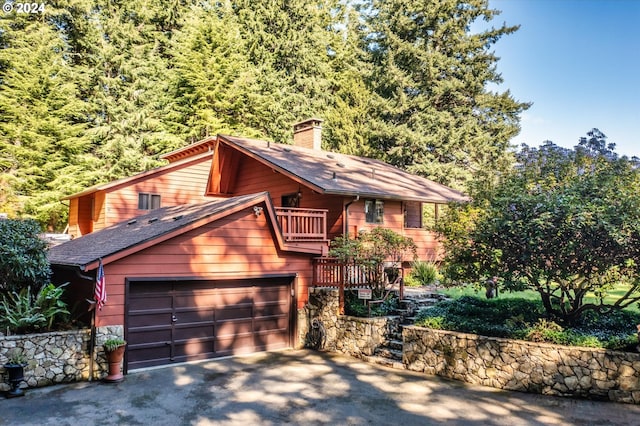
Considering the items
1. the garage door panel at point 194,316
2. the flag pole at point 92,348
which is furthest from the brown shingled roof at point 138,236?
the garage door panel at point 194,316

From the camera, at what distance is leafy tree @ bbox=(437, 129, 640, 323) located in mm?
8875

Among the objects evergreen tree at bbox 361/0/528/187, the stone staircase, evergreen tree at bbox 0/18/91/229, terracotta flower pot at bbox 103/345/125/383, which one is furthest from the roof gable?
evergreen tree at bbox 361/0/528/187

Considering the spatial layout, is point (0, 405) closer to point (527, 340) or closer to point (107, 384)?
point (107, 384)

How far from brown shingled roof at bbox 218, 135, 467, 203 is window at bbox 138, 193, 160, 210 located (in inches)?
180

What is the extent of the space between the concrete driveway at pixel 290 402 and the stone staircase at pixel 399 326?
31.0 inches

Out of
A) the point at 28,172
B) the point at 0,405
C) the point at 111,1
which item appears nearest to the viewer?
the point at 0,405

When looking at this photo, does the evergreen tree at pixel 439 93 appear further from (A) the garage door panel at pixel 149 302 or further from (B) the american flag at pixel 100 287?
(B) the american flag at pixel 100 287

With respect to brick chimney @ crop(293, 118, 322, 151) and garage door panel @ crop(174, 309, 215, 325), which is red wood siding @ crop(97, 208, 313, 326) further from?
brick chimney @ crop(293, 118, 322, 151)

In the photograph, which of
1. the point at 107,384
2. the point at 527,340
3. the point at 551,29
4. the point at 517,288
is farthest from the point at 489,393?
the point at 551,29

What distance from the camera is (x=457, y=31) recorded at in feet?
113

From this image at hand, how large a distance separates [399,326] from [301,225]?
413cm

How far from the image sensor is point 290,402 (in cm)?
830

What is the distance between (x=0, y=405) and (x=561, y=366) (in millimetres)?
10032

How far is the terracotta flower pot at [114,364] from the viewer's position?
30.8 ft
